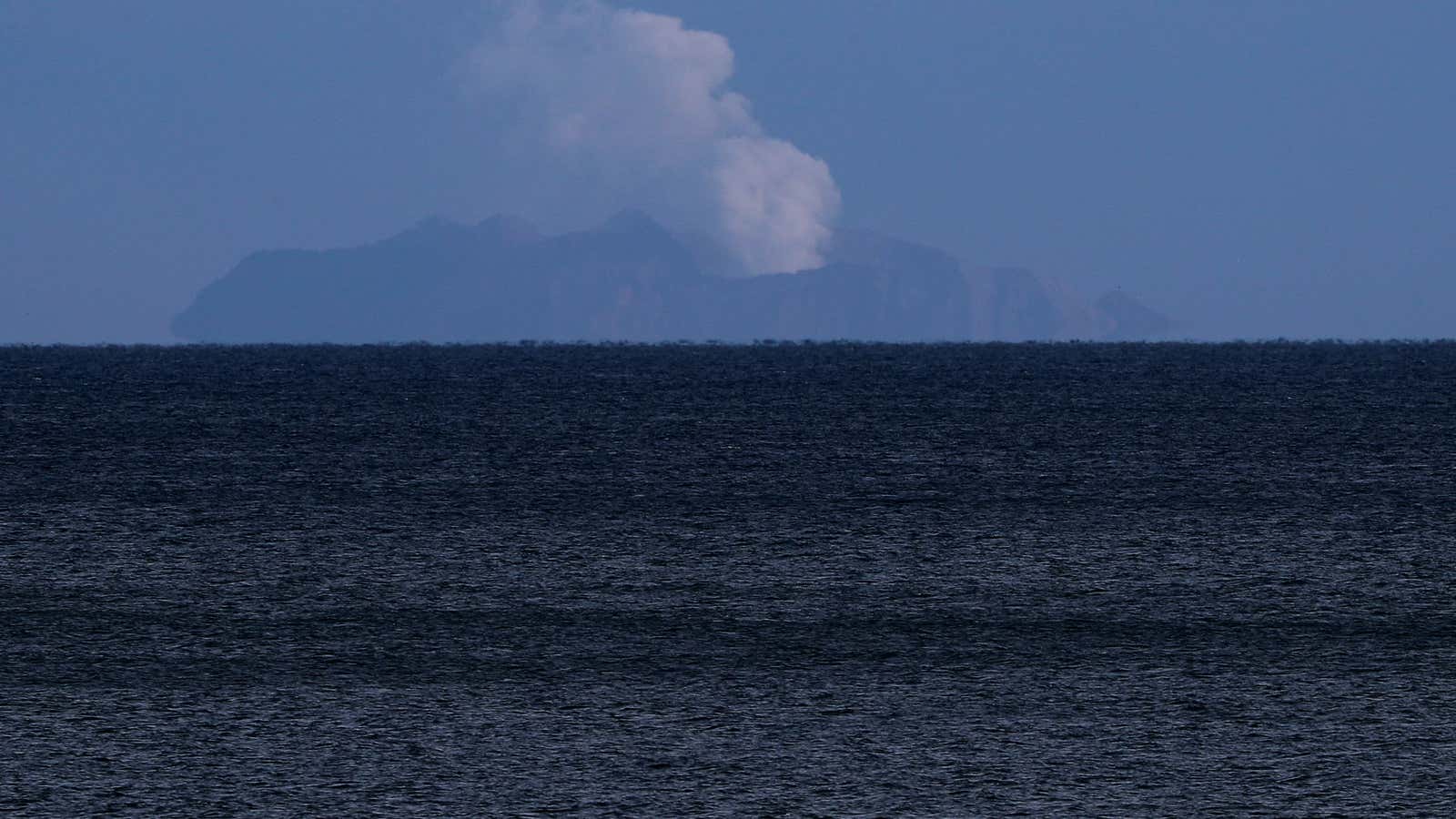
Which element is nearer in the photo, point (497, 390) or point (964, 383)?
point (497, 390)

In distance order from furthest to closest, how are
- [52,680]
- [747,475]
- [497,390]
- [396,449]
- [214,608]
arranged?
[497,390]
[396,449]
[747,475]
[214,608]
[52,680]

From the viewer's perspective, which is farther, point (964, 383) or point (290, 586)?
point (964, 383)

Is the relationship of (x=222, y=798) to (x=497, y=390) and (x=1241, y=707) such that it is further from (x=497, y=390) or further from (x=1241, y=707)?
(x=497, y=390)

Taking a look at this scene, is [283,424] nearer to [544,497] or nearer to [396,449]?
[396,449]

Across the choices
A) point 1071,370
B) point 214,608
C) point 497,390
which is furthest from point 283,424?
point 1071,370

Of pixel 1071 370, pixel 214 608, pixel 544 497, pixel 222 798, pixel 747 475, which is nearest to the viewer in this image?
pixel 222 798

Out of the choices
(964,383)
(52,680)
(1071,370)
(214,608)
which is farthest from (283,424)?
(1071,370)
